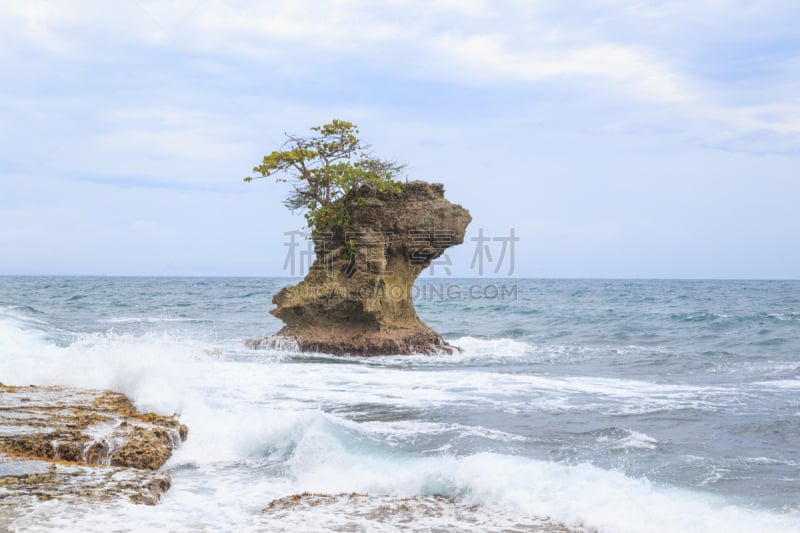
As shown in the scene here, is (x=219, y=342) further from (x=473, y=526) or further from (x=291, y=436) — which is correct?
(x=473, y=526)

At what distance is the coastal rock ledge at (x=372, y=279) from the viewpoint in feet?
57.1

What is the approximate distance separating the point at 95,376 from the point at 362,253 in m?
7.51

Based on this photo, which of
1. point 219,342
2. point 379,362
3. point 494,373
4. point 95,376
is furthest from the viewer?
point 219,342

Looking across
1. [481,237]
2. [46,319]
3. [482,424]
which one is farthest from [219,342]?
[482,424]

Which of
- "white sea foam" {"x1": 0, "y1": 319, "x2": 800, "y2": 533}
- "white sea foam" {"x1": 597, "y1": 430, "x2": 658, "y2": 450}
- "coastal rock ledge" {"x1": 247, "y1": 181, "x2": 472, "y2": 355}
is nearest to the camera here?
"white sea foam" {"x1": 0, "y1": 319, "x2": 800, "y2": 533}

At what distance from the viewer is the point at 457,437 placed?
28.8ft

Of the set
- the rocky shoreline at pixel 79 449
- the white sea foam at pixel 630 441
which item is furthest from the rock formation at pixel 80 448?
the white sea foam at pixel 630 441

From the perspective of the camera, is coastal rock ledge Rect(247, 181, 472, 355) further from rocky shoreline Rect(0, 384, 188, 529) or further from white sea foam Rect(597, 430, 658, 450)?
white sea foam Rect(597, 430, 658, 450)

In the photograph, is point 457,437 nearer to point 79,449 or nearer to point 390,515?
point 390,515

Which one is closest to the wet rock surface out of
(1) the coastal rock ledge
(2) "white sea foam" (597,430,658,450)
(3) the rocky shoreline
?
(3) the rocky shoreline

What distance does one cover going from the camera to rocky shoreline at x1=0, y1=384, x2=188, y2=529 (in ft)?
20.1

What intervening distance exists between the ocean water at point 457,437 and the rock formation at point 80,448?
0.87 ft

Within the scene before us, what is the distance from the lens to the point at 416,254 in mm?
18625

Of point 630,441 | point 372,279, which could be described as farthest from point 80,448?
point 372,279
